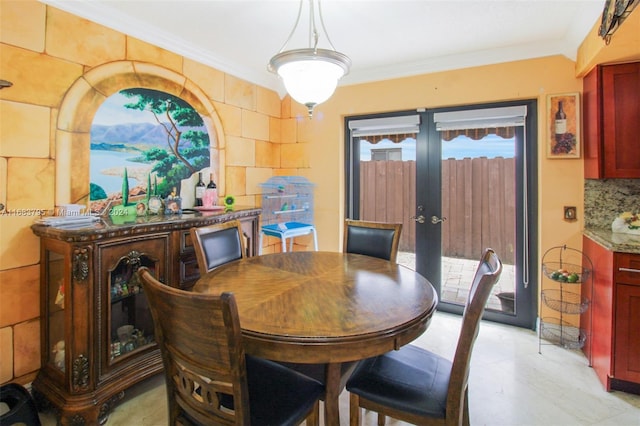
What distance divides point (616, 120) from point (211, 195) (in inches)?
131

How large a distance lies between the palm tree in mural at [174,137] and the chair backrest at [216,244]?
85 centimetres

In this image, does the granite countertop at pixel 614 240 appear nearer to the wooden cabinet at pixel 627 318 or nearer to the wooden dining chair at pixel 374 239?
Answer: the wooden cabinet at pixel 627 318

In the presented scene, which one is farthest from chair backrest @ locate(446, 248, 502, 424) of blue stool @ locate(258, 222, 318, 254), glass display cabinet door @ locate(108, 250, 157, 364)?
blue stool @ locate(258, 222, 318, 254)

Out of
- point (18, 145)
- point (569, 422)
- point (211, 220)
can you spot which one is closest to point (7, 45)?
point (18, 145)

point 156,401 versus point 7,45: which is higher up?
point 7,45

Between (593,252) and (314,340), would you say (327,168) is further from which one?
(314,340)

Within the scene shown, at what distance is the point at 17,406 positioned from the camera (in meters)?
1.70

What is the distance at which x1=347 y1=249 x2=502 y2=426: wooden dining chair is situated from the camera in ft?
4.15

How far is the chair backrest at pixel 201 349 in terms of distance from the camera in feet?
3.33

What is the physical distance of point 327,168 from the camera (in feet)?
12.6

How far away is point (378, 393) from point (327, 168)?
2776mm

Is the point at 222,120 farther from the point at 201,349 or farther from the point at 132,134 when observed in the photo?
the point at 201,349

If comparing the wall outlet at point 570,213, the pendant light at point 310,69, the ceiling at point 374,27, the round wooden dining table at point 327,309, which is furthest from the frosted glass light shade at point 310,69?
the wall outlet at point 570,213

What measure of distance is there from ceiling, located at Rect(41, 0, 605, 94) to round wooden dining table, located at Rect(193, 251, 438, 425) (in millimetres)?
1796
